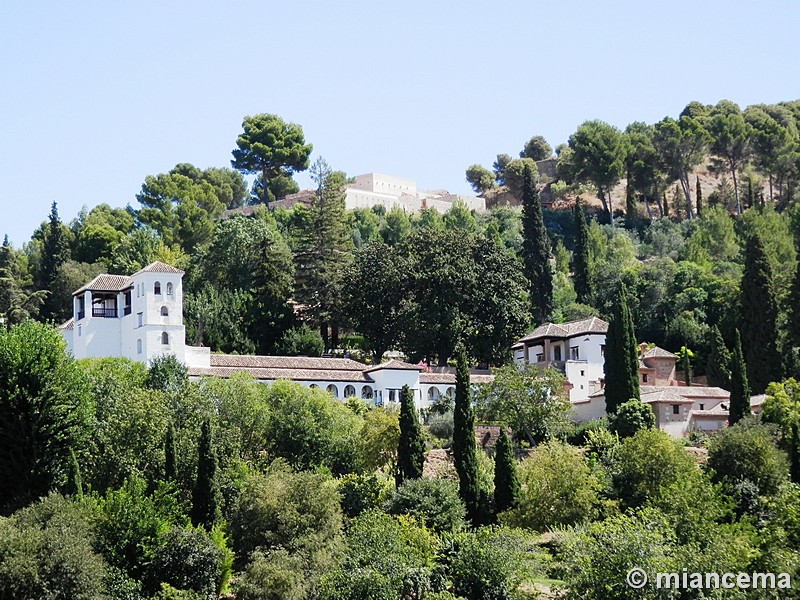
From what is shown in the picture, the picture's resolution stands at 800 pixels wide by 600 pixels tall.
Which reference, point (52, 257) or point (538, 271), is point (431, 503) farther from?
point (52, 257)

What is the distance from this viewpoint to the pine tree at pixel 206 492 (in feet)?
143

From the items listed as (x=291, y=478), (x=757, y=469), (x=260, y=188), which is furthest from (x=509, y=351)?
(x=260, y=188)

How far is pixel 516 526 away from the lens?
151ft

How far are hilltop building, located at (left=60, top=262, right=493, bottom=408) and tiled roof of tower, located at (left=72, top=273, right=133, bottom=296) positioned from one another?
0.05 metres

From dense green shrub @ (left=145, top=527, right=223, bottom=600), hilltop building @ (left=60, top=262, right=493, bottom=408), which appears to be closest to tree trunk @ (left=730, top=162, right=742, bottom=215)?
hilltop building @ (left=60, top=262, right=493, bottom=408)

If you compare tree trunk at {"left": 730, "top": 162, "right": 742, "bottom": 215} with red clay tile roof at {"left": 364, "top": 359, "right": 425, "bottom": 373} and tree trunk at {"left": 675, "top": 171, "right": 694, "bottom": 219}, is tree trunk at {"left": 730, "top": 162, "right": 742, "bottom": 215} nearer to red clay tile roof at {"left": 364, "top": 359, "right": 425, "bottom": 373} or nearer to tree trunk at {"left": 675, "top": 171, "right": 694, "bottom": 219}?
tree trunk at {"left": 675, "top": 171, "right": 694, "bottom": 219}

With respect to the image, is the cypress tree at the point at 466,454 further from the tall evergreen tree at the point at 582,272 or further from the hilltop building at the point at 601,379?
the tall evergreen tree at the point at 582,272

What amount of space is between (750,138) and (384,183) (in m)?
33.1

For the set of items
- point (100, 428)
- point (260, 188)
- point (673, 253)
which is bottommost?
point (100, 428)

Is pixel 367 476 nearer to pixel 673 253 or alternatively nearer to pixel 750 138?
pixel 673 253
